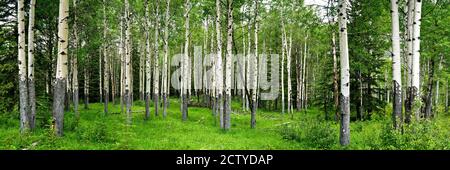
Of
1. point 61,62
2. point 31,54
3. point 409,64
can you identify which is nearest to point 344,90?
point 409,64

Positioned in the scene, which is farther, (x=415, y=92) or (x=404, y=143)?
(x=415, y=92)

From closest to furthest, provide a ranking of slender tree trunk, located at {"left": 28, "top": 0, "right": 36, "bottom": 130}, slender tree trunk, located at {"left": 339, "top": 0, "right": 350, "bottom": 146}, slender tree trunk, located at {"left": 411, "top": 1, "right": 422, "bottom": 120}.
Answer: slender tree trunk, located at {"left": 339, "top": 0, "right": 350, "bottom": 146} < slender tree trunk, located at {"left": 411, "top": 1, "right": 422, "bottom": 120} < slender tree trunk, located at {"left": 28, "top": 0, "right": 36, "bottom": 130}

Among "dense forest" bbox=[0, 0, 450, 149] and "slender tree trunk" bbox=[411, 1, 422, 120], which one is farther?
"slender tree trunk" bbox=[411, 1, 422, 120]

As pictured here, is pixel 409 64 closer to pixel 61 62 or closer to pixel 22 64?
pixel 61 62

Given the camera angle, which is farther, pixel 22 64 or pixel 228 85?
Answer: pixel 228 85

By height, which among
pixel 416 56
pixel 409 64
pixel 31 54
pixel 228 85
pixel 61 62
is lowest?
pixel 228 85

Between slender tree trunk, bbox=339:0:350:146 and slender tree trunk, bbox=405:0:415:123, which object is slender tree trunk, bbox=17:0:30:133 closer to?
slender tree trunk, bbox=339:0:350:146

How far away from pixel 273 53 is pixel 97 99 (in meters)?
25.6

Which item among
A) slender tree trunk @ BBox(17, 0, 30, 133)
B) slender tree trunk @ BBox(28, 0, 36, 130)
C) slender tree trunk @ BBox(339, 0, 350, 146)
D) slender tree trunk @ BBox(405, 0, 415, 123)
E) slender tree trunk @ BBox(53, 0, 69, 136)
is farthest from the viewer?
slender tree trunk @ BBox(28, 0, 36, 130)

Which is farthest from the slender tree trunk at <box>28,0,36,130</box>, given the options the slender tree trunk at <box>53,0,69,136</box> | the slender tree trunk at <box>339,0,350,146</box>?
the slender tree trunk at <box>339,0,350,146</box>

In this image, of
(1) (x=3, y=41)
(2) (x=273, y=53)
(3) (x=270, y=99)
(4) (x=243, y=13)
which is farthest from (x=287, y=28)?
(1) (x=3, y=41)

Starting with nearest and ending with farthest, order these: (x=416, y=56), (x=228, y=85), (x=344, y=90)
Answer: (x=344, y=90) < (x=416, y=56) < (x=228, y=85)
